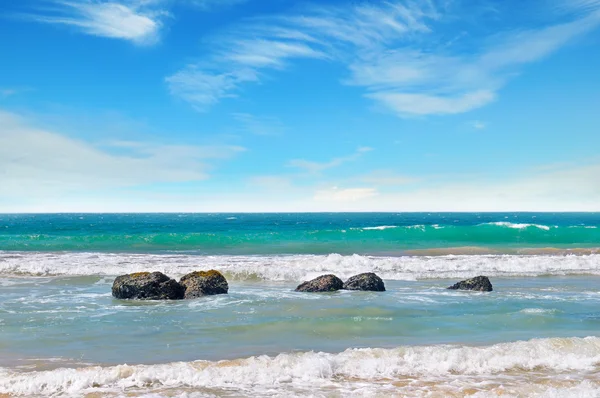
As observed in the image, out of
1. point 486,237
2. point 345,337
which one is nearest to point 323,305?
point 345,337

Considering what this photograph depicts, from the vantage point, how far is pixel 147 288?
14375 mm

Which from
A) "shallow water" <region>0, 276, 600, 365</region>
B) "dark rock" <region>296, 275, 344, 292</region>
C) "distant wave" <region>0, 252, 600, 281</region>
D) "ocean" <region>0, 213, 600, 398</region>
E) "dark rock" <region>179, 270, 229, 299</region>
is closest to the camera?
"ocean" <region>0, 213, 600, 398</region>

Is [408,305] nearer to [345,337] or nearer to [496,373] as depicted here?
[345,337]

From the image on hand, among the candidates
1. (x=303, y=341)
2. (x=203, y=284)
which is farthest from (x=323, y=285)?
(x=303, y=341)

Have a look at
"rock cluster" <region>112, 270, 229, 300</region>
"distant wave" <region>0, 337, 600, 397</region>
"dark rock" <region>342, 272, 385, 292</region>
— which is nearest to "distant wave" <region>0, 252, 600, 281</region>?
"dark rock" <region>342, 272, 385, 292</region>

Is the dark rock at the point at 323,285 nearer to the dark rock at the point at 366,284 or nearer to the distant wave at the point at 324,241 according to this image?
the dark rock at the point at 366,284

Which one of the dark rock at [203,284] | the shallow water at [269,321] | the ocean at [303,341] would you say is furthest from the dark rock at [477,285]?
the dark rock at [203,284]

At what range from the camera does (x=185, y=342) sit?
9.27 meters

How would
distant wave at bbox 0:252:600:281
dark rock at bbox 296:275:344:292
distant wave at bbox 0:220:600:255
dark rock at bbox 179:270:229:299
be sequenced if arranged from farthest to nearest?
distant wave at bbox 0:220:600:255
distant wave at bbox 0:252:600:281
dark rock at bbox 296:275:344:292
dark rock at bbox 179:270:229:299

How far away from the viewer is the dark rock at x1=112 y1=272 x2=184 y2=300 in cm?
1432

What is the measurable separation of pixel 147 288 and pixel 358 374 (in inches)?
346

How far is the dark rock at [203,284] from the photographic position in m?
14.8

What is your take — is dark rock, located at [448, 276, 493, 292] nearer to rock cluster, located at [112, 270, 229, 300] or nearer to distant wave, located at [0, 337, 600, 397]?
distant wave, located at [0, 337, 600, 397]

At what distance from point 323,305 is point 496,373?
19.9 ft
